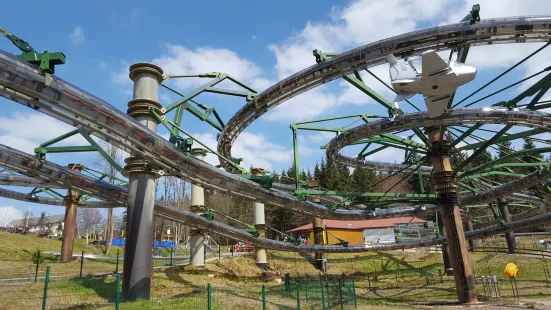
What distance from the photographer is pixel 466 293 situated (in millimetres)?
16984

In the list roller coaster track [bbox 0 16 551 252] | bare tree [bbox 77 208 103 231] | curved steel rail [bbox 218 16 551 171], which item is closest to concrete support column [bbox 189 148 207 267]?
roller coaster track [bbox 0 16 551 252]

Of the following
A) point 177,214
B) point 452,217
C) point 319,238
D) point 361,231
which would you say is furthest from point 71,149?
point 361,231

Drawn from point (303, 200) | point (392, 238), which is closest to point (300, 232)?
point (392, 238)

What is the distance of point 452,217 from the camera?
59.5 feet

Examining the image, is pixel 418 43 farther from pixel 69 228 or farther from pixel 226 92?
pixel 69 228

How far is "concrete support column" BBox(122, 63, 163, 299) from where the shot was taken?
13.8 metres

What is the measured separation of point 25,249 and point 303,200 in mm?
29132

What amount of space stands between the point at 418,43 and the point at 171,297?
13.3m

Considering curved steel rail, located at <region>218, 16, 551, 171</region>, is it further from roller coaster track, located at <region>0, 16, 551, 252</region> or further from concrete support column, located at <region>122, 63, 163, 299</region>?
concrete support column, located at <region>122, 63, 163, 299</region>

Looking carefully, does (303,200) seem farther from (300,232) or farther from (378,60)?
(300,232)

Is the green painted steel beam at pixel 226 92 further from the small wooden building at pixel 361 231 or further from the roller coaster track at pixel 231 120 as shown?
the small wooden building at pixel 361 231

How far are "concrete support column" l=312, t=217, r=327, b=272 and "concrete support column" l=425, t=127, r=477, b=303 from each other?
15.5 m

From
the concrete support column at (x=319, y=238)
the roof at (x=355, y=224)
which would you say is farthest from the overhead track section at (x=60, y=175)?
the roof at (x=355, y=224)

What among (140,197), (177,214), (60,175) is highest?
(60,175)
